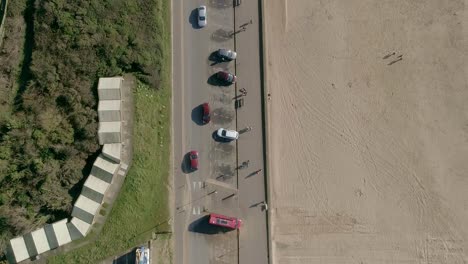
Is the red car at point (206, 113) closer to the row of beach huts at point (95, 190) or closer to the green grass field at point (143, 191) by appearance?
the green grass field at point (143, 191)

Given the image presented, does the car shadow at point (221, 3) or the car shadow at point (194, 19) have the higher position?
the car shadow at point (221, 3)

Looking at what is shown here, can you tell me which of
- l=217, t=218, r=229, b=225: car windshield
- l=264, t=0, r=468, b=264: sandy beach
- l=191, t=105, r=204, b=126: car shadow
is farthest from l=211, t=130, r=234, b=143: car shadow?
l=217, t=218, r=229, b=225: car windshield

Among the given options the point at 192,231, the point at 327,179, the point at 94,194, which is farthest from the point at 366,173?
the point at 94,194

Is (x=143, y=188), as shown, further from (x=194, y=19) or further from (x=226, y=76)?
(x=194, y=19)

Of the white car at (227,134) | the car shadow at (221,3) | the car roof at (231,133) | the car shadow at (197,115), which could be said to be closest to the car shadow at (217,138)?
the white car at (227,134)

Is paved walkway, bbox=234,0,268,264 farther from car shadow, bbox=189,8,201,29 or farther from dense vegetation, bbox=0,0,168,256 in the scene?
dense vegetation, bbox=0,0,168,256

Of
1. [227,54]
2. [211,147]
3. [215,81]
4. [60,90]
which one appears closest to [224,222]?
[211,147]
